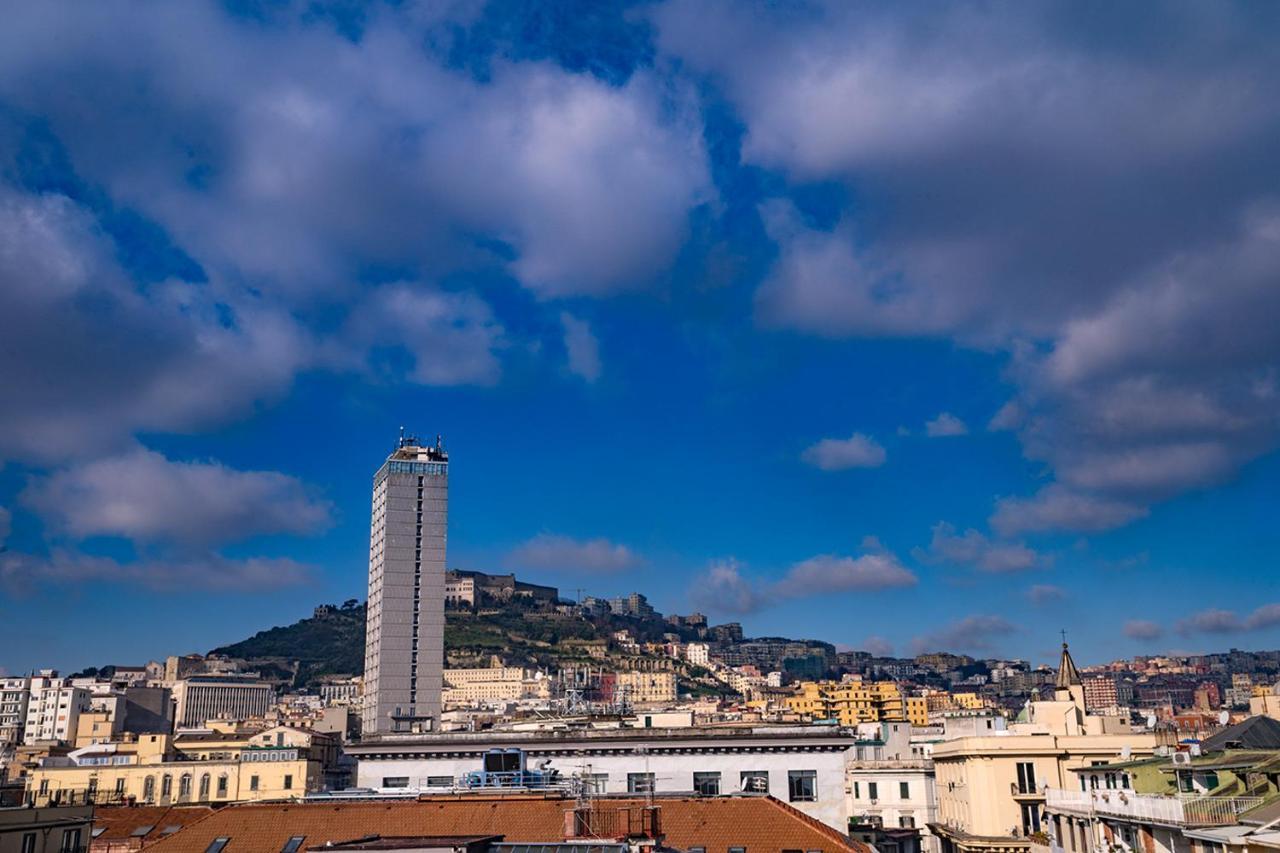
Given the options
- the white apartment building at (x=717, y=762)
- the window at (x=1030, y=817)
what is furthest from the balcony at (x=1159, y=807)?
the white apartment building at (x=717, y=762)

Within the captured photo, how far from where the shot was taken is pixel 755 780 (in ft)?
165

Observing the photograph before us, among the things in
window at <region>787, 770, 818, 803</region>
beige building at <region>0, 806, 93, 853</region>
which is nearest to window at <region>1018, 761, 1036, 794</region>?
window at <region>787, 770, 818, 803</region>

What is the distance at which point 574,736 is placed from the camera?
52969 millimetres

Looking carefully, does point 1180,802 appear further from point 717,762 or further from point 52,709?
point 52,709

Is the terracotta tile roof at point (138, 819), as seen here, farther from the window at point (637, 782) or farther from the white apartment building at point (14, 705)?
the white apartment building at point (14, 705)

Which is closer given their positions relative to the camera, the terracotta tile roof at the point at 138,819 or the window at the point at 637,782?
the window at the point at 637,782

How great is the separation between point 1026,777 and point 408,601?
147 meters

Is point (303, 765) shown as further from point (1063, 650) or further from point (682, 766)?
point (1063, 650)

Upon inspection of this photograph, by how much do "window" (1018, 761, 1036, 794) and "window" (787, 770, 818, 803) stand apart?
1393cm

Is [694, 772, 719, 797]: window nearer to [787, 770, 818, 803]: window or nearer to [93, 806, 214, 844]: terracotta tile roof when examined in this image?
[787, 770, 818, 803]: window

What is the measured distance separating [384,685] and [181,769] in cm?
10618

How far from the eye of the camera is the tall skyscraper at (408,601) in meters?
190

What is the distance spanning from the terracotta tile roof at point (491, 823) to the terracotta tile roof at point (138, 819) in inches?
256

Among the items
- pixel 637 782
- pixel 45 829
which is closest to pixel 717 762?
pixel 637 782
